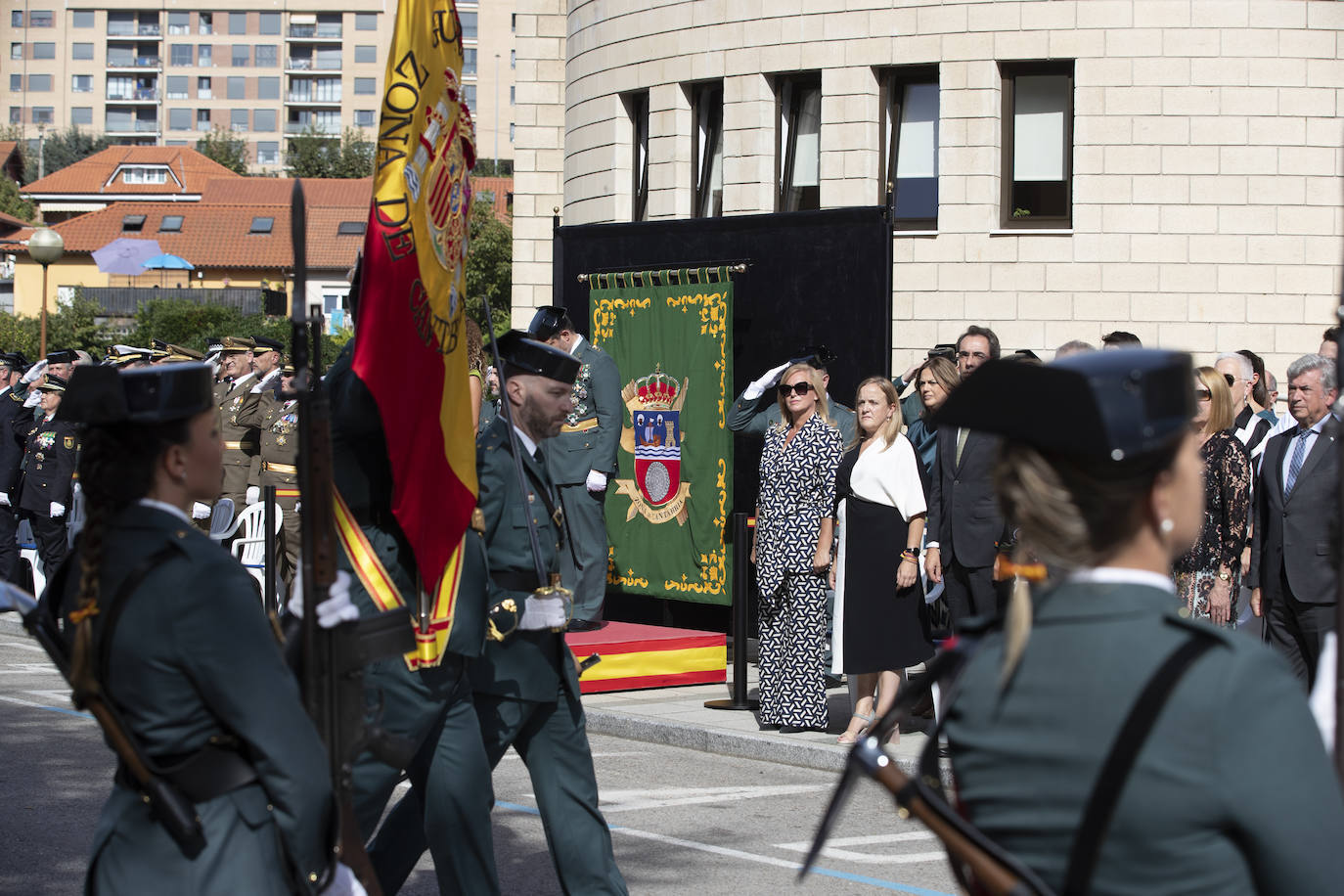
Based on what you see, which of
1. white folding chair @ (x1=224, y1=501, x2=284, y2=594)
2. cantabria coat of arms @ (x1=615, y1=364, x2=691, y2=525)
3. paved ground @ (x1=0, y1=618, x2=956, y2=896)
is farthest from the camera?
white folding chair @ (x1=224, y1=501, x2=284, y2=594)

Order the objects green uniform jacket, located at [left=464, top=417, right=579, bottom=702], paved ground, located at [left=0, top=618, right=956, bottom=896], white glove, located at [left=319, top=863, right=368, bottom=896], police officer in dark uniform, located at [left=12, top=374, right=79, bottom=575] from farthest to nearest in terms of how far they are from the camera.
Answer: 1. police officer in dark uniform, located at [left=12, top=374, right=79, bottom=575]
2. paved ground, located at [left=0, top=618, right=956, bottom=896]
3. green uniform jacket, located at [left=464, top=417, right=579, bottom=702]
4. white glove, located at [left=319, top=863, right=368, bottom=896]

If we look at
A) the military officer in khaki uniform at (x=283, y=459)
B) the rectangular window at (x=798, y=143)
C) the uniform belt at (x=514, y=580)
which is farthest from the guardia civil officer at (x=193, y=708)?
the rectangular window at (x=798, y=143)

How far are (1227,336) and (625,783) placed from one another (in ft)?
31.7

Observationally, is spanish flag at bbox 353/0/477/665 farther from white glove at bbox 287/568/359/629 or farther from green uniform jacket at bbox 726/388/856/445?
green uniform jacket at bbox 726/388/856/445

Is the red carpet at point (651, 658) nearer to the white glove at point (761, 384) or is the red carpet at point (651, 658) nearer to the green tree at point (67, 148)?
the white glove at point (761, 384)

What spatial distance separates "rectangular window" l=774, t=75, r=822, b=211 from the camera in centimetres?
1803

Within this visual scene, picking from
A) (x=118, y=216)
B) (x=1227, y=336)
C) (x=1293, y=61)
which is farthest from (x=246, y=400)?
(x=118, y=216)

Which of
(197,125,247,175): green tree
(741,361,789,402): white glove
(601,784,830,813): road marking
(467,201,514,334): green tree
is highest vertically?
(197,125,247,175): green tree

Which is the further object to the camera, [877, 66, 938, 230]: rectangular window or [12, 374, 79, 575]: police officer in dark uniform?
[877, 66, 938, 230]: rectangular window

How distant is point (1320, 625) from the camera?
8422 mm

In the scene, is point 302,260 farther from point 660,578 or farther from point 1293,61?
point 1293,61

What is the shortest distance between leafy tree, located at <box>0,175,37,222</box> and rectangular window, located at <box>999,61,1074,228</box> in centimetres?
9088

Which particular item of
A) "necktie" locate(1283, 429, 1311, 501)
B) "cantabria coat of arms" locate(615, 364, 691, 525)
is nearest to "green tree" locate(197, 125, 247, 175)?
"cantabria coat of arms" locate(615, 364, 691, 525)

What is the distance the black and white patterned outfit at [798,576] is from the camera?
9805mm
